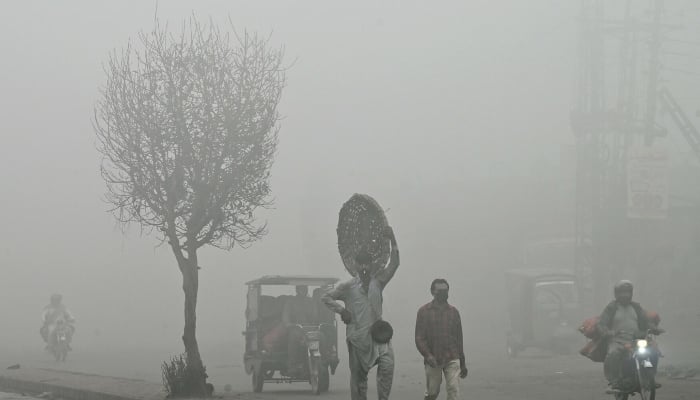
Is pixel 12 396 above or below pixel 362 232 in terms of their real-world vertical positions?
below

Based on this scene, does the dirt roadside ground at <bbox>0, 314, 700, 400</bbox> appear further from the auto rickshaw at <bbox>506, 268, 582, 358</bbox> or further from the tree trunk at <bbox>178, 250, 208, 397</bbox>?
the tree trunk at <bbox>178, 250, 208, 397</bbox>

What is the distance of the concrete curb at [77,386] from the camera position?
1800 centimetres

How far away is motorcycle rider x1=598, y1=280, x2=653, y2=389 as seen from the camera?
46.9 feet

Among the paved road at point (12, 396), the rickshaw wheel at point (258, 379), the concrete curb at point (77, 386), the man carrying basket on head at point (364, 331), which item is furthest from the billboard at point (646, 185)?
the man carrying basket on head at point (364, 331)

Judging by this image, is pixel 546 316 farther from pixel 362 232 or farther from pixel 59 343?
pixel 362 232

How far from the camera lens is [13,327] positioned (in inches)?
2805

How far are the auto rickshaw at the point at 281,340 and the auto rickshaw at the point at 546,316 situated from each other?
17.1 metres

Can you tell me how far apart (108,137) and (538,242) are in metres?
48.7

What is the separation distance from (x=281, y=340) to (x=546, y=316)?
18937mm

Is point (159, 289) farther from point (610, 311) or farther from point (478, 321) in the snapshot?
point (610, 311)

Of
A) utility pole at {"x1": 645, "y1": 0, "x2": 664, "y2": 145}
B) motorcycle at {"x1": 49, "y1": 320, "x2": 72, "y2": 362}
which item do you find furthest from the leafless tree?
utility pole at {"x1": 645, "y1": 0, "x2": 664, "y2": 145}

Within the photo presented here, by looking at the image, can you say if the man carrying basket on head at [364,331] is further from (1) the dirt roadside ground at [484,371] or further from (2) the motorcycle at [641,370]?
(1) the dirt roadside ground at [484,371]

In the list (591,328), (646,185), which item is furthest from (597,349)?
(646,185)

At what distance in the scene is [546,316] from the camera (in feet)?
126
